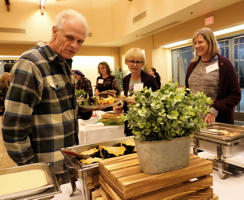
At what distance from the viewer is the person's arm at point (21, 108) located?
3.45 ft

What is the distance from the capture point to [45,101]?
1.17 m

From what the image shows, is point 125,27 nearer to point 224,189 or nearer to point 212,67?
point 212,67

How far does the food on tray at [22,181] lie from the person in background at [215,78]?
1324mm

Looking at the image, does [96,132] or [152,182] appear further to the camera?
Answer: [96,132]

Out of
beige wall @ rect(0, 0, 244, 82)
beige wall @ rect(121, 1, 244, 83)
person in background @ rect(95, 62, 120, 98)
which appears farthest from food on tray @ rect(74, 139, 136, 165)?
beige wall @ rect(0, 0, 244, 82)

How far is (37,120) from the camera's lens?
1.17 meters

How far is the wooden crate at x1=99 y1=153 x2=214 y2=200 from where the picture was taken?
62 centimetres

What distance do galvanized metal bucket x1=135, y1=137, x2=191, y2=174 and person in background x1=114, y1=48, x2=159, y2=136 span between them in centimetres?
150

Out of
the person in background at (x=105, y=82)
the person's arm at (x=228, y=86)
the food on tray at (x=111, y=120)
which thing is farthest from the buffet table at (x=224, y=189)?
the person in background at (x=105, y=82)

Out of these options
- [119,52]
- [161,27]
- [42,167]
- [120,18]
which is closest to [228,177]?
[42,167]

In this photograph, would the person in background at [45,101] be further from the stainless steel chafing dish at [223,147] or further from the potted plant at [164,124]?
the stainless steel chafing dish at [223,147]

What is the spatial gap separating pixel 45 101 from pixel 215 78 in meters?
1.36

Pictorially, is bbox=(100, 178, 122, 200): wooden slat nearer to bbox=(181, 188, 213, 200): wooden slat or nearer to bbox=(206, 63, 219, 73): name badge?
bbox=(181, 188, 213, 200): wooden slat

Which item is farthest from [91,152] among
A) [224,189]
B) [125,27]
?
[125,27]
